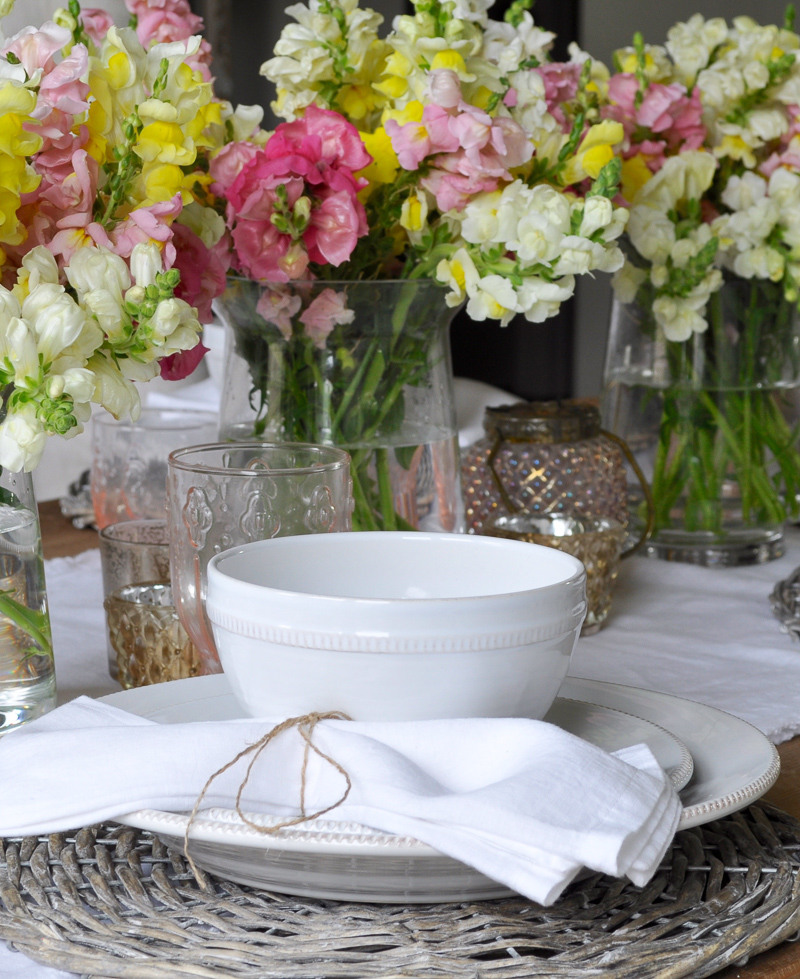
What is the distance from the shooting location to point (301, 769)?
0.36 meters

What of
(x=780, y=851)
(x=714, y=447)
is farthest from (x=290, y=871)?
(x=714, y=447)

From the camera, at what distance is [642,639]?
73 centimetres

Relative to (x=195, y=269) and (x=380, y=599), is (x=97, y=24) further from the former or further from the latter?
(x=380, y=599)

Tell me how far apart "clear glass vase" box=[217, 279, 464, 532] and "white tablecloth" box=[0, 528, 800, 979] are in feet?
0.48

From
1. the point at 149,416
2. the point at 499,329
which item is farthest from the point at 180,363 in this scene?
the point at 499,329

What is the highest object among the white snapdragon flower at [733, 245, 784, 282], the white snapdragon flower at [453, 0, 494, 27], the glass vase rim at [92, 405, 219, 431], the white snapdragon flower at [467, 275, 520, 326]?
the white snapdragon flower at [453, 0, 494, 27]

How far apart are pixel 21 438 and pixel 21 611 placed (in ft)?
0.37

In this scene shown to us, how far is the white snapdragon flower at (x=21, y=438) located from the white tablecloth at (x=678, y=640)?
21cm

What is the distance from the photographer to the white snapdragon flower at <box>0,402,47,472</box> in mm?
427

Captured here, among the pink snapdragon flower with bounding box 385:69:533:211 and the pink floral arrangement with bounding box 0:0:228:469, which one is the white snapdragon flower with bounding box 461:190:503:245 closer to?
the pink snapdragon flower with bounding box 385:69:533:211

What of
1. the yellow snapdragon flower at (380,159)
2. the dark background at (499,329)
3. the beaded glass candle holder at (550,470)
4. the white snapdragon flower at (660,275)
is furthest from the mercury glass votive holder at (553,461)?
the dark background at (499,329)

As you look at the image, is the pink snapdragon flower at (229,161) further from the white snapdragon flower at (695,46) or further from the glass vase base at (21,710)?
the white snapdragon flower at (695,46)

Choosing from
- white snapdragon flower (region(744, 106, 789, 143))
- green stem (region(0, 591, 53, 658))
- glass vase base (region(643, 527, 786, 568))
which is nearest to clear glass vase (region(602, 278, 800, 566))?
glass vase base (region(643, 527, 786, 568))

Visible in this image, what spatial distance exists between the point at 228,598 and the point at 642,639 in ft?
1.30
